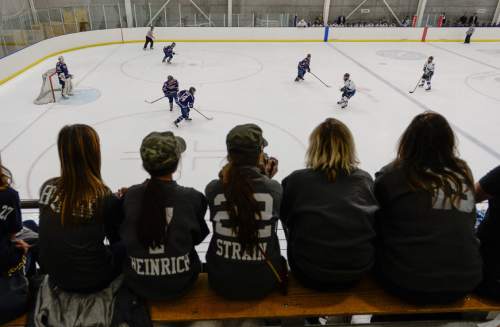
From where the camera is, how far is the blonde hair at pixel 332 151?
5.82 feet

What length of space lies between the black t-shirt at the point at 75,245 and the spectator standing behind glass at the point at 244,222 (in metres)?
0.53

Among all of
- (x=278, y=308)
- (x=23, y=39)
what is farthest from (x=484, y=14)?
(x=278, y=308)

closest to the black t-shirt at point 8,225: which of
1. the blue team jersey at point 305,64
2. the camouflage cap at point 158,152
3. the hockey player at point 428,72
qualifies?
the camouflage cap at point 158,152

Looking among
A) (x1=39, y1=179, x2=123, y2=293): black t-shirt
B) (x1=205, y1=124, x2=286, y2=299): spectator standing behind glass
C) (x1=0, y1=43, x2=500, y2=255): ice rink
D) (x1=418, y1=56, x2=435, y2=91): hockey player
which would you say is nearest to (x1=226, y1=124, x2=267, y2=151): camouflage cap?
(x1=205, y1=124, x2=286, y2=299): spectator standing behind glass

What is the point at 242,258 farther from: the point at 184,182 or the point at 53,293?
the point at 184,182

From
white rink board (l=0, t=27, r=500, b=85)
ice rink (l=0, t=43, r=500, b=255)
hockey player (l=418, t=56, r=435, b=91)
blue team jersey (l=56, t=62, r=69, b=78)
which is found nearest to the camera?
ice rink (l=0, t=43, r=500, b=255)

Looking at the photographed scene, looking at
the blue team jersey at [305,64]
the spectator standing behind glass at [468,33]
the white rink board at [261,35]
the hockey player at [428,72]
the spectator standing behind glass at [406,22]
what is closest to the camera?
the hockey player at [428,72]

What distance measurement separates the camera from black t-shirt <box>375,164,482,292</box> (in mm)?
1702

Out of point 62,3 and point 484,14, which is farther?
point 484,14

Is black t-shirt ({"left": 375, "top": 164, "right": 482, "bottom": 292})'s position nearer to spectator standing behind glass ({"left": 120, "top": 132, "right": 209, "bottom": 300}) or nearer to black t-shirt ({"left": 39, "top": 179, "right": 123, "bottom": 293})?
spectator standing behind glass ({"left": 120, "top": 132, "right": 209, "bottom": 300})

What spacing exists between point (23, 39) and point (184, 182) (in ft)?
30.8

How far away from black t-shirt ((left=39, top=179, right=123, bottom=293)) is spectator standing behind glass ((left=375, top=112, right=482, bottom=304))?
141cm

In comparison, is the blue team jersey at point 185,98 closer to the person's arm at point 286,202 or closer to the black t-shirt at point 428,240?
the person's arm at point 286,202

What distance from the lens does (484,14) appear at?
19016 millimetres
